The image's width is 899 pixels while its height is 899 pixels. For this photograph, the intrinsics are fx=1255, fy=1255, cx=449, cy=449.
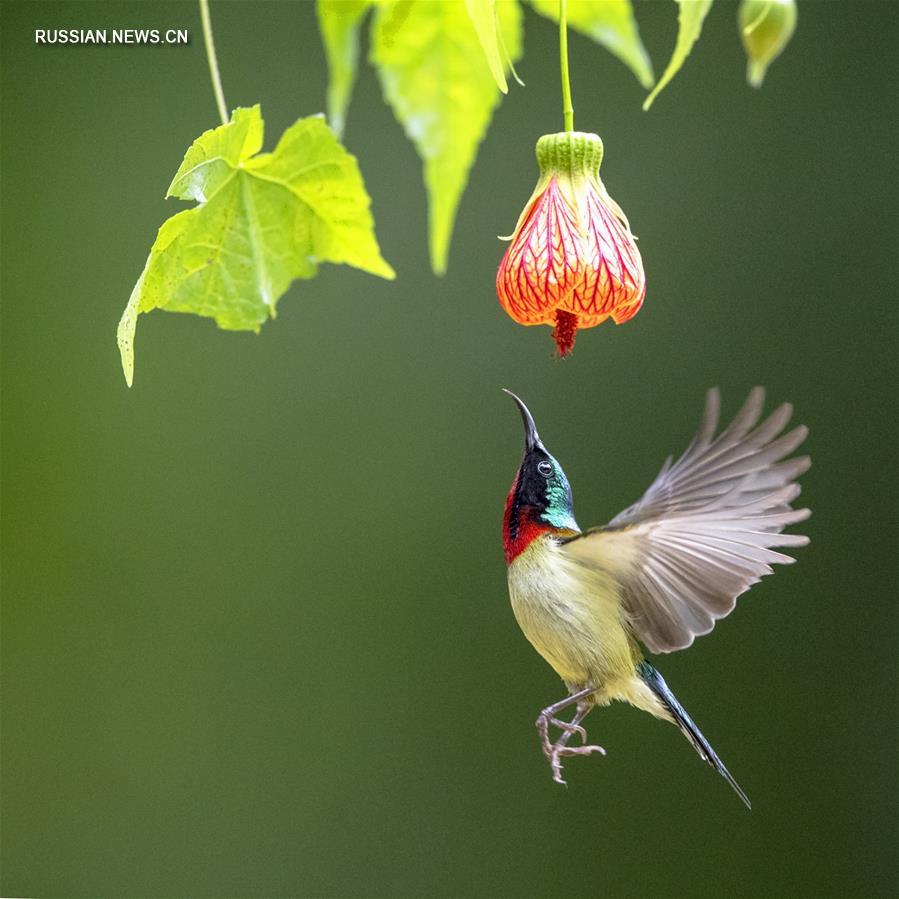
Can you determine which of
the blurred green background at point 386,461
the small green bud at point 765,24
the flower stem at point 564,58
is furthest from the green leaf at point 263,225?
the blurred green background at point 386,461

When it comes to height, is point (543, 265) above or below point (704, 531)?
above

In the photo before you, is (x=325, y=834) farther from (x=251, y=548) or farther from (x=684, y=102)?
(x=684, y=102)

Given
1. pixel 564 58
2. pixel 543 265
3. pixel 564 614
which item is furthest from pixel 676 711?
pixel 564 58

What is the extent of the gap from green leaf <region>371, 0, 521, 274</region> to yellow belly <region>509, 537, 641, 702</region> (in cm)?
28

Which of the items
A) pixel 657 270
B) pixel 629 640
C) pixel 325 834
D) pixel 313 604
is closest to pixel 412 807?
pixel 325 834

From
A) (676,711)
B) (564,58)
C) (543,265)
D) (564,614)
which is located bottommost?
(676,711)

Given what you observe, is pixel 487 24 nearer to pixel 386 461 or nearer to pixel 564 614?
pixel 564 614

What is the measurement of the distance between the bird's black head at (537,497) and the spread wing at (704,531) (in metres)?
0.06

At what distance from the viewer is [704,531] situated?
0.85 meters

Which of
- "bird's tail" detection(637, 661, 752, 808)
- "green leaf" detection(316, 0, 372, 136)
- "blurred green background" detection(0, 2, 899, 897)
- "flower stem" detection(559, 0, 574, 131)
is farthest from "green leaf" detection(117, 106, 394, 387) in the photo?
"blurred green background" detection(0, 2, 899, 897)

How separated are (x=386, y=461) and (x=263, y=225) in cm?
187

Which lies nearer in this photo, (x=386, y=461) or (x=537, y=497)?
(x=537, y=497)

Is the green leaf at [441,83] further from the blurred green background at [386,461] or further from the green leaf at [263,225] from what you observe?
the blurred green background at [386,461]

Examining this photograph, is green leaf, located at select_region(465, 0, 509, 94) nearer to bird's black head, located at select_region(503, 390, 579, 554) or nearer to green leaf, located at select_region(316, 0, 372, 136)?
green leaf, located at select_region(316, 0, 372, 136)
